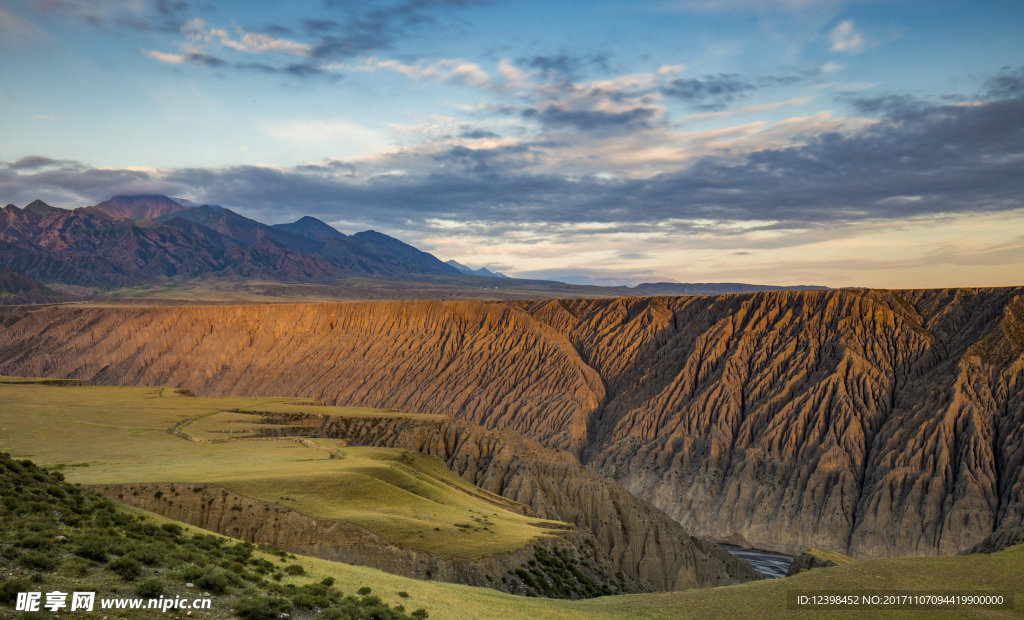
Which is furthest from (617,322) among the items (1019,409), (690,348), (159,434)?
(159,434)

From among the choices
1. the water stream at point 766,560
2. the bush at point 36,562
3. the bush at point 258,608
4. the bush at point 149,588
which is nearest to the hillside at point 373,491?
the water stream at point 766,560

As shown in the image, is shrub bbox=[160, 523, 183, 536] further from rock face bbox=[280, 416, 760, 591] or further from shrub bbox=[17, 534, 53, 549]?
rock face bbox=[280, 416, 760, 591]

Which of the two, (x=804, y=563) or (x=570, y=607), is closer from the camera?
(x=570, y=607)

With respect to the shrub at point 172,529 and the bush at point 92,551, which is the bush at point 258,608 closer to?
the bush at point 92,551

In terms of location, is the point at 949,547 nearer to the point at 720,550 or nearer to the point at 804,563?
the point at 720,550

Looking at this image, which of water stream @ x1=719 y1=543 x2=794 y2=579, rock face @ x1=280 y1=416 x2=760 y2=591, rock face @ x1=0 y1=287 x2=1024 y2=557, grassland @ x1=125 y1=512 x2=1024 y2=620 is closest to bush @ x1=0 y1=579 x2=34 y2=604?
grassland @ x1=125 y1=512 x2=1024 y2=620

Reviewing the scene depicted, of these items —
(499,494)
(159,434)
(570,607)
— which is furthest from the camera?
(499,494)
